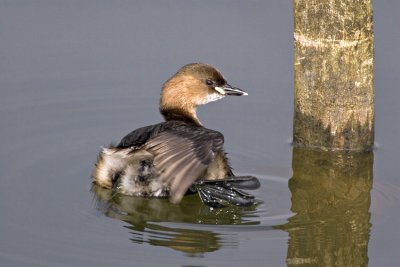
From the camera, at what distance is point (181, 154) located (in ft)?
26.8

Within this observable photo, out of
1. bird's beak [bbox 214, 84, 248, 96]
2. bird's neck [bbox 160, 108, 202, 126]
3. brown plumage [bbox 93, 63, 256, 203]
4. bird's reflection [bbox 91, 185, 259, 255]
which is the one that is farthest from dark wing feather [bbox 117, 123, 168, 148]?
bird's beak [bbox 214, 84, 248, 96]

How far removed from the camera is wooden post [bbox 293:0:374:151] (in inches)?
364

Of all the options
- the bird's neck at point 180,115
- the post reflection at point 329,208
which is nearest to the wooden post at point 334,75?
the post reflection at point 329,208

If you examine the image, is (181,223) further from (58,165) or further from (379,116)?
(379,116)

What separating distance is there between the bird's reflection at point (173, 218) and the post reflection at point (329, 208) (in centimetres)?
43

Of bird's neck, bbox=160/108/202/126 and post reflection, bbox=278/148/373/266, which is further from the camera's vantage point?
bird's neck, bbox=160/108/202/126

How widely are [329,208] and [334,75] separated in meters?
1.41

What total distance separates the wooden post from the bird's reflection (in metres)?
1.45

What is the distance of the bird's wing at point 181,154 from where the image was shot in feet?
→ 26.2

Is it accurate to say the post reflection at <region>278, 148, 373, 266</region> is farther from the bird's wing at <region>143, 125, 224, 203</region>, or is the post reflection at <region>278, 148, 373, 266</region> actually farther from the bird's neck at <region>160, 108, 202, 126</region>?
the bird's neck at <region>160, 108, 202, 126</region>

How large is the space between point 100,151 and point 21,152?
78cm

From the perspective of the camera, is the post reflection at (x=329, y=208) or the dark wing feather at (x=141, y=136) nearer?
the post reflection at (x=329, y=208)

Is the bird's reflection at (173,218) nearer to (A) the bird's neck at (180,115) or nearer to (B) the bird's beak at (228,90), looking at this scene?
(A) the bird's neck at (180,115)

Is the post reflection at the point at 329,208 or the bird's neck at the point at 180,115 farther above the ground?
the bird's neck at the point at 180,115
